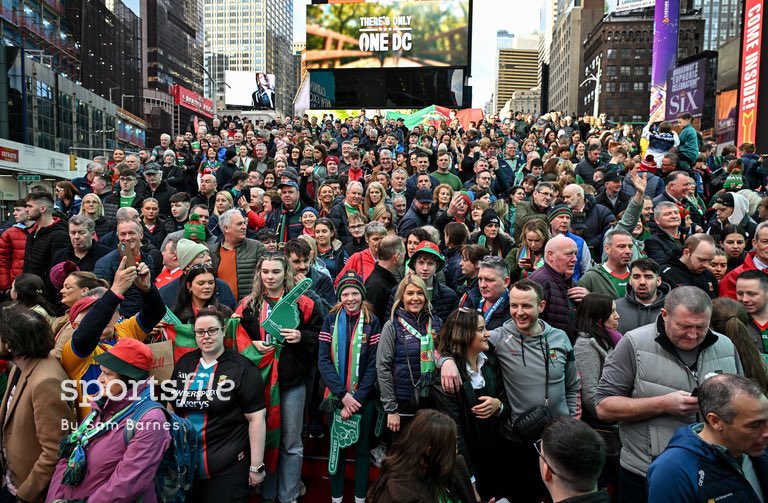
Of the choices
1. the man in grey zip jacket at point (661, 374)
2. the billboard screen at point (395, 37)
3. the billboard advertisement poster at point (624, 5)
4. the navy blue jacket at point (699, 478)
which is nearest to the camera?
the navy blue jacket at point (699, 478)

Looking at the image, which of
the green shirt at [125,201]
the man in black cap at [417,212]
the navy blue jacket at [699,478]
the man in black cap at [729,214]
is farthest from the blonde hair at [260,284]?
the man in black cap at [729,214]

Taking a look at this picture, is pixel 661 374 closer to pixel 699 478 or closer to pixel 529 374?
pixel 699 478

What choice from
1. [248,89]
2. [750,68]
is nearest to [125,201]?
[750,68]

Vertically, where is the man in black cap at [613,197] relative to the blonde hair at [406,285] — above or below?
above

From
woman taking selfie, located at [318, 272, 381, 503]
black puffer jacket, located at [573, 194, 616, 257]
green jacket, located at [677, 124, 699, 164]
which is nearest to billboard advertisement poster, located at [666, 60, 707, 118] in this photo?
green jacket, located at [677, 124, 699, 164]

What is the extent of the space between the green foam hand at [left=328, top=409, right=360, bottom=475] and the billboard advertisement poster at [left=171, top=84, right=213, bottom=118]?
4454 inches

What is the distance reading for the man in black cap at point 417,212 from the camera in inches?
319

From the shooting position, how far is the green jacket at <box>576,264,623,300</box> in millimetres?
5141

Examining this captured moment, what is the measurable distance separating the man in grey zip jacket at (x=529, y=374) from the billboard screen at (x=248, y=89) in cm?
7647

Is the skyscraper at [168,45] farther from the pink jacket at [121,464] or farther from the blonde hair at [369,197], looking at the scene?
the pink jacket at [121,464]

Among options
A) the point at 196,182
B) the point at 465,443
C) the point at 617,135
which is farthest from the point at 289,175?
the point at 617,135

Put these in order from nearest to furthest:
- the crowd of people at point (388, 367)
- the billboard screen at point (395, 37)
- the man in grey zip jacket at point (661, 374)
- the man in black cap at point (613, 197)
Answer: the crowd of people at point (388, 367) → the man in grey zip jacket at point (661, 374) → the man in black cap at point (613, 197) → the billboard screen at point (395, 37)

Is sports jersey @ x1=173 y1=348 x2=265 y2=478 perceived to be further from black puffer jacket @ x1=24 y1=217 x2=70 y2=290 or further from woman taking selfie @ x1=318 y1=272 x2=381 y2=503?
black puffer jacket @ x1=24 y1=217 x2=70 y2=290

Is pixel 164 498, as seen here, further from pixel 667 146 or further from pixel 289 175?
pixel 667 146
